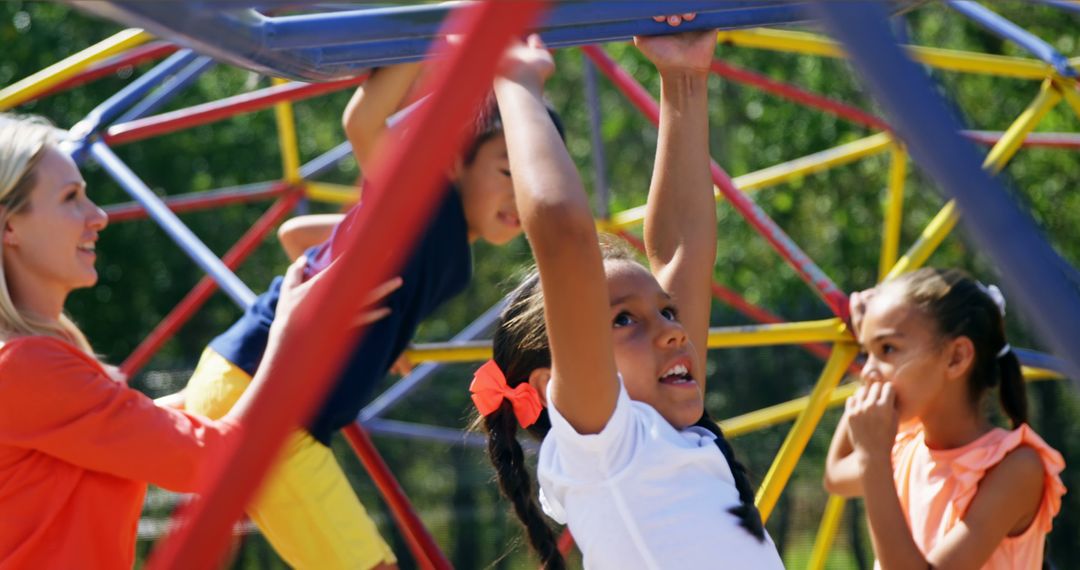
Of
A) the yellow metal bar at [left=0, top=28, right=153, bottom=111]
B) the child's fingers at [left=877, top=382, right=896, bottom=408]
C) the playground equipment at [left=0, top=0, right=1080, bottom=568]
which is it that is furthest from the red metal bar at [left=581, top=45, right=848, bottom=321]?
the yellow metal bar at [left=0, top=28, right=153, bottom=111]

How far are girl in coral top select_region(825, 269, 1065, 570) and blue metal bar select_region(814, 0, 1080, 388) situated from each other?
151 centimetres

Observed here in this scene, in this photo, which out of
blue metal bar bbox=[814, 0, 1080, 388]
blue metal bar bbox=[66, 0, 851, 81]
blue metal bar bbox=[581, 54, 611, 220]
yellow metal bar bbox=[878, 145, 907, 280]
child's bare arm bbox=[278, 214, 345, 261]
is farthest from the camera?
blue metal bar bbox=[581, 54, 611, 220]

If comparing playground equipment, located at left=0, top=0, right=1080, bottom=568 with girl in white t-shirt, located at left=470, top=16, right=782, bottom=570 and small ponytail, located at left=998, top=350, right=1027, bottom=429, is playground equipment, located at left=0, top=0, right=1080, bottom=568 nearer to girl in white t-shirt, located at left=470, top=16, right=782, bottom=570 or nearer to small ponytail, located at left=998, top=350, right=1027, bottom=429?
girl in white t-shirt, located at left=470, top=16, right=782, bottom=570

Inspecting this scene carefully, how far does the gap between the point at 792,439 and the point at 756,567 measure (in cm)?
114

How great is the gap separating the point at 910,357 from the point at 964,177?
1802mm

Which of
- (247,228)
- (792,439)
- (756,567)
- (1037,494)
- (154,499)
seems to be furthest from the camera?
(247,228)

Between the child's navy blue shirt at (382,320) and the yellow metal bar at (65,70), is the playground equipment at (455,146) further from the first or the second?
the yellow metal bar at (65,70)

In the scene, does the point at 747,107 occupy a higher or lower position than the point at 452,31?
lower

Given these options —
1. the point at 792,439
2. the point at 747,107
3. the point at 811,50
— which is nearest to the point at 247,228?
the point at 747,107

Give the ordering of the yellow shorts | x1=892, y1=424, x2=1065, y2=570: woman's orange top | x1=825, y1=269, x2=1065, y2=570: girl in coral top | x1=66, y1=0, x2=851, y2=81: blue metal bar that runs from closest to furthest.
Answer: x1=66, y1=0, x2=851, y2=81: blue metal bar → x1=825, y1=269, x2=1065, y2=570: girl in coral top → x1=892, y1=424, x2=1065, y2=570: woman's orange top → the yellow shorts

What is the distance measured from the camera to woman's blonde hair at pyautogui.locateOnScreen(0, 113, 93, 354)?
2.19 m

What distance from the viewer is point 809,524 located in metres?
9.43

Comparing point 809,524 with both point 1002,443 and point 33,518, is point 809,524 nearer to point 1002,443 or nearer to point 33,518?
point 1002,443

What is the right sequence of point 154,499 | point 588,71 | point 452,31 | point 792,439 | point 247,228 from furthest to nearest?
point 247,228 < point 154,499 < point 588,71 < point 792,439 < point 452,31
